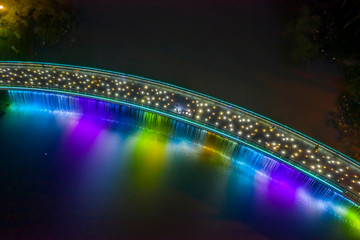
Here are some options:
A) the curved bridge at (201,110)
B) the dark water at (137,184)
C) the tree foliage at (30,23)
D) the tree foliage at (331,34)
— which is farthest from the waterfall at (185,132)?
the tree foliage at (331,34)

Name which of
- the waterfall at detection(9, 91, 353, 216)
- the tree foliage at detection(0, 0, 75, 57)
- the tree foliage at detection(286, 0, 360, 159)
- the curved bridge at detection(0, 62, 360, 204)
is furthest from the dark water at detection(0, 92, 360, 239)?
the tree foliage at detection(286, 0, 360, 159)

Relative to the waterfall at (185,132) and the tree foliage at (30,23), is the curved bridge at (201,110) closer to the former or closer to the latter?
the waterfall at (185,132)

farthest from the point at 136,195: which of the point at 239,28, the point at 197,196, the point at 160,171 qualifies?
the point at 239,28

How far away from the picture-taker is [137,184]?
14445 mm

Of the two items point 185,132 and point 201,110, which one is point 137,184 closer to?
point 185,132

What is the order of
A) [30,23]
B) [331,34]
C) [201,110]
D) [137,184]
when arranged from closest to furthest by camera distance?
[137,184] < [201,110] < [30,23] < [331,34]

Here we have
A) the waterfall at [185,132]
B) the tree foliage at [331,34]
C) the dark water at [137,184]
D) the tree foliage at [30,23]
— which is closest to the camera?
the dark water at [137,184]

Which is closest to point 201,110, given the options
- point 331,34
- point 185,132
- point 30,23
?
point 185,132

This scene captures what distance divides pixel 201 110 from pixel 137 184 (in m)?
4.78

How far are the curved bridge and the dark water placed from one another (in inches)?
28.1

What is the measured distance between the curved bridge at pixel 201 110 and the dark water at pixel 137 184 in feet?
2.34

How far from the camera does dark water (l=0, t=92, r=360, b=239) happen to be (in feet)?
43.3

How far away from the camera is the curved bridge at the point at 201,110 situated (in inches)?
567

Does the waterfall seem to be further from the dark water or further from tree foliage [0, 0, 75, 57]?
tree foliage [0, 0, 75, 57]
